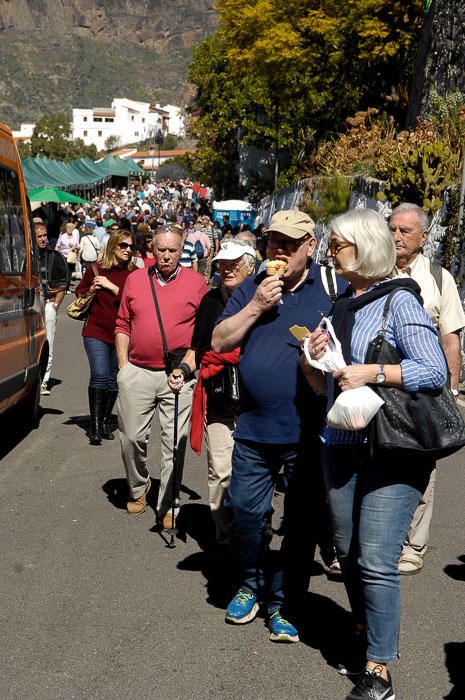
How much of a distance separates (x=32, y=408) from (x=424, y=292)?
17.2 feet

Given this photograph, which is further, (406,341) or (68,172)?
(68,172)

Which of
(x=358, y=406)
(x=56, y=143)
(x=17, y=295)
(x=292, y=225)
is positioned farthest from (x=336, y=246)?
(x=56, y=143)

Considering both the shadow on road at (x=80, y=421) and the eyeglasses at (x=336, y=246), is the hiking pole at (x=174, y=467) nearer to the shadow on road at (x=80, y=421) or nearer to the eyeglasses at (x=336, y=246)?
the eyeglasses at (x=336, y=246)

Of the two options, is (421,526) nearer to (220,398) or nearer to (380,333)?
(220,398)

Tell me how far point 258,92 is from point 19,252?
34.9 meters

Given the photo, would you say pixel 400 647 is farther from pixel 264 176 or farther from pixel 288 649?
pixel 264 176

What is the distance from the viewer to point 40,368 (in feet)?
32.8

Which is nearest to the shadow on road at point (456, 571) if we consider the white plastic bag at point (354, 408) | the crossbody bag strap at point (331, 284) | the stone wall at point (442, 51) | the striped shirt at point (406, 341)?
the crossbody bag strap at point (331, 284)

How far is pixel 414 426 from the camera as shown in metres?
3.75

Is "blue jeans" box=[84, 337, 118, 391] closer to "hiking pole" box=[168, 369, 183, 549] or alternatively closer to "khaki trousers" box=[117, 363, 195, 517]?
"khaki trousers" box=[117, 363, 195, 517]

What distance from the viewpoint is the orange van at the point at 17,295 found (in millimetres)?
8094

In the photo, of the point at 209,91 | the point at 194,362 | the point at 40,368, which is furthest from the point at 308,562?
the point at 209,91

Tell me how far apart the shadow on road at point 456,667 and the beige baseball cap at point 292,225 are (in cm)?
195

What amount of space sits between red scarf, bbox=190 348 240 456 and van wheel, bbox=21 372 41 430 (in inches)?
168
